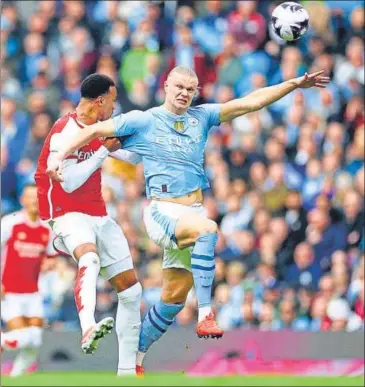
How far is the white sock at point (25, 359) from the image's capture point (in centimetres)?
2039

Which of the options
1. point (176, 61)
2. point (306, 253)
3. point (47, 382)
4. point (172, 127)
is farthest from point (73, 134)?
point (176, 61)

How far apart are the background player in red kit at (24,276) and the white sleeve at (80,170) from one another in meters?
4.80

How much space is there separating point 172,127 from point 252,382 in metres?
2.81

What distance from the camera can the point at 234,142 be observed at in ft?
77.3

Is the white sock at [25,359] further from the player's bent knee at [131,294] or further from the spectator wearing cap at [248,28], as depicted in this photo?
the spectator wearing cap at [248,28]

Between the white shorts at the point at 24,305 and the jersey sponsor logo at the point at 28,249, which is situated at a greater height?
the jersey sponsor logo at the point at 28,249

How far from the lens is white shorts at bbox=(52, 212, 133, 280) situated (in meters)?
15.8

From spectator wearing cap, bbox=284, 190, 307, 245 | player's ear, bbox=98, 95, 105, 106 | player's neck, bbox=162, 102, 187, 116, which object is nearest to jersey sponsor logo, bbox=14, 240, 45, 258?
spectator wearing cap, bbox=284, 190, 307, 245

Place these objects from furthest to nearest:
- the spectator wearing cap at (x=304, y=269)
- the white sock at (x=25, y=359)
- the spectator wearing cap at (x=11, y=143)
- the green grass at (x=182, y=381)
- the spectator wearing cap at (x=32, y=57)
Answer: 1. the spectator wearing cap at (x=32, y=57)
2. the spectator wearing cap at (x=11, y=143)
3. the spectator wearing cap at (x=304, y=269)
4. the white sock at (x=25, y=359)
5. the green grass at (x=182, y=381)

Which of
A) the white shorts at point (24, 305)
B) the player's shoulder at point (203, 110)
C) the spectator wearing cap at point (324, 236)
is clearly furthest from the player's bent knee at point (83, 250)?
the spectator wearing cap at point (324, 236)

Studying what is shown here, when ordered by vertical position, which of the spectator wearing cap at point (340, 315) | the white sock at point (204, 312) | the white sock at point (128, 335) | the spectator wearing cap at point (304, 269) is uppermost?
the white sock at point (204, 312)

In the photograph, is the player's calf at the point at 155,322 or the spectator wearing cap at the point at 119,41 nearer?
the player's calf at the point at 155,322

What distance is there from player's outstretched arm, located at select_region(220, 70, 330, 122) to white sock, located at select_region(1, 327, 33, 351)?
573 centimetres

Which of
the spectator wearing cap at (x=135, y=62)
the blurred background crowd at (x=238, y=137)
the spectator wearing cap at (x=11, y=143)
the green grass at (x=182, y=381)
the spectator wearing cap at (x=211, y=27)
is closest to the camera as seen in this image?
the green grass at (x=182, y=381)
